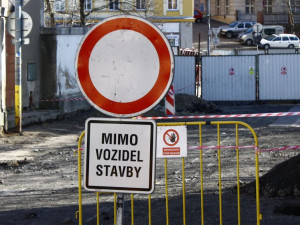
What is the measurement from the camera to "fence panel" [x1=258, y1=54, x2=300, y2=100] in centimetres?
3553

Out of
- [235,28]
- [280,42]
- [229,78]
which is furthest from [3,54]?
[235,28]

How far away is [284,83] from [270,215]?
85.7 ft

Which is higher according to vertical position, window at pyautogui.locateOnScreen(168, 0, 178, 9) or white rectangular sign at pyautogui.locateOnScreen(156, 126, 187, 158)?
window at pyautogui.locateOnScreen(168, 0, 178, 9)

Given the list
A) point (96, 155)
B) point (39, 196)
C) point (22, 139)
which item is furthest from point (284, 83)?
point (96, 155)

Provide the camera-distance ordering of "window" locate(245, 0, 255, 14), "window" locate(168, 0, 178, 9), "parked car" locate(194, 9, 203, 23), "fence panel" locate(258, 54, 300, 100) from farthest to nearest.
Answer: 1. "window" locate(245, 0, 255, 14)
2. "parked car" locate(194, 9, 203, 23)
3. "window" locate(168, 0, 178, 9)
4. "fence panel" locate(258, 54, 300, 100)

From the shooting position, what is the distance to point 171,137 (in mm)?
8828

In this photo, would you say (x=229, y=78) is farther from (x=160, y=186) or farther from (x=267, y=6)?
(x=267, y=6)

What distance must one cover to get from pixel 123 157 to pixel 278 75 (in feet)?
99.9

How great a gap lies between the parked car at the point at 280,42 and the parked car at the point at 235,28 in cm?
866

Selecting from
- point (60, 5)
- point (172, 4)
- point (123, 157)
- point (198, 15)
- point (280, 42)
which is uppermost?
point (172, 4)

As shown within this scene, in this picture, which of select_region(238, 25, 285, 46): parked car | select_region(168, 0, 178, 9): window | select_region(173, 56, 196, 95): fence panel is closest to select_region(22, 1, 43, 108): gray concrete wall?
select_region(173, 56, 196, 95): fence panel

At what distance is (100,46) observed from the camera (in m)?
5.86

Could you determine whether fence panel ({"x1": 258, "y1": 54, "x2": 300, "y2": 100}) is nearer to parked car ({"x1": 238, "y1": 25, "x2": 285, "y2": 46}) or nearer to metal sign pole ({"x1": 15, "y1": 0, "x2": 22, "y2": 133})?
metal sign pole ({"x1": 15, "y1": 0, "x2": 22, "y2": 133})

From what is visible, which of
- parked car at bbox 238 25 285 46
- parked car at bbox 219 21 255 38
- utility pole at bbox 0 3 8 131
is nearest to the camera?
utility pole at bbox 0 3 8 131
